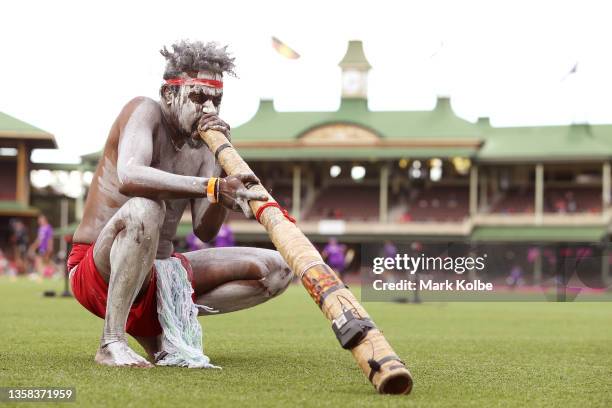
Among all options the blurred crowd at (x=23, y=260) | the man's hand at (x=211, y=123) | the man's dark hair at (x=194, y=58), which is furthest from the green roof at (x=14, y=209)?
the man's hand at (x=211, y=123)

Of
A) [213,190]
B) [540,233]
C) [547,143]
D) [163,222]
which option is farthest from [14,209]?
[213,190]

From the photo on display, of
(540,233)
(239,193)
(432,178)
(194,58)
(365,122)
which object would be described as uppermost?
(365,122)

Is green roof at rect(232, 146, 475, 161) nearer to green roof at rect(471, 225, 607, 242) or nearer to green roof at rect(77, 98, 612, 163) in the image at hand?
green roof at rect(77, 98, 612, 163)

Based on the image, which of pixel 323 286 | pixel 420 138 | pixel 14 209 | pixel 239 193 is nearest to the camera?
pixel 323 286

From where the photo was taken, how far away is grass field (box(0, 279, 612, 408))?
4.26 meters

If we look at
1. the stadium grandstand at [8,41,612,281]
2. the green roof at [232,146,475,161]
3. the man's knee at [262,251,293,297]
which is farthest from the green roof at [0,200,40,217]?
the man's knee at [262,251,293,297]

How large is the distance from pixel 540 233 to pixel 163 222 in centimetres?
4241

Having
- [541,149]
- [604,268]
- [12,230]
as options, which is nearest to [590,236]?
[541,149]

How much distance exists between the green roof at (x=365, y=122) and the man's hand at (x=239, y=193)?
43.8m

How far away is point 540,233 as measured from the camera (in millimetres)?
46312

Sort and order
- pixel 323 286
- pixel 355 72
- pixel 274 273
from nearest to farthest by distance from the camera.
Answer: pixel 323 286 → pixel 274 273 → pixel 355 72

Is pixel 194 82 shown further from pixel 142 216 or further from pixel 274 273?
pixel 274 273

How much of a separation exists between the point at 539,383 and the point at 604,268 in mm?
18889

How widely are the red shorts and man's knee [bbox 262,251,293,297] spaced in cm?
43
